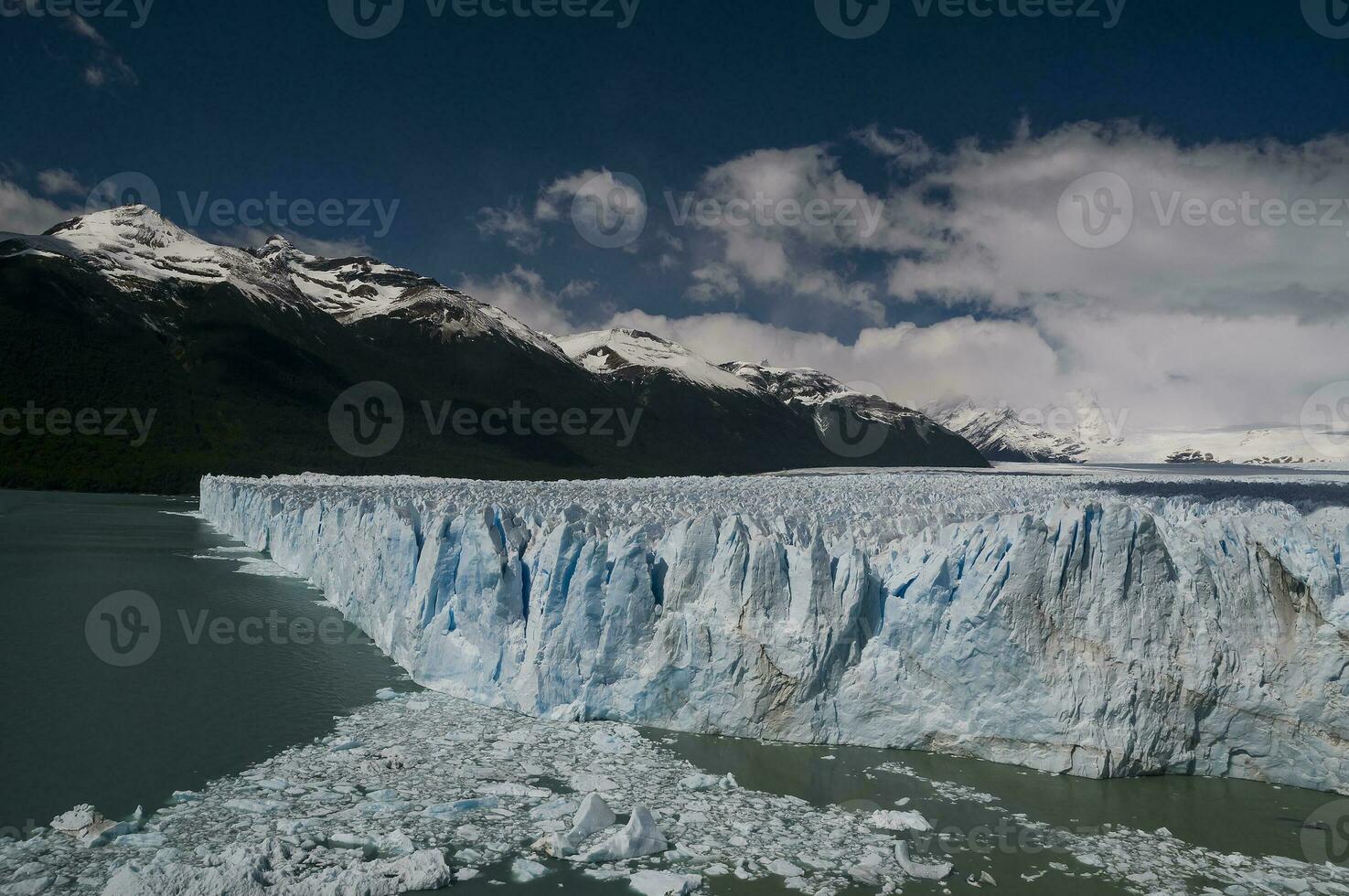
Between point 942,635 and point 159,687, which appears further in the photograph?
point 159,687

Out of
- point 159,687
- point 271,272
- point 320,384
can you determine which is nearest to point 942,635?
point 159,687

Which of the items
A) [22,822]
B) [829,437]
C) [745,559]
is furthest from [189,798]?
[829,437]

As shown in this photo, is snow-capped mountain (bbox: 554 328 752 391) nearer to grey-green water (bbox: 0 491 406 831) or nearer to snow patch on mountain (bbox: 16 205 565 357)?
snow patch on mountain (bbox: 16 205 565 357)

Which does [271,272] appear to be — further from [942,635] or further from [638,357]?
[942,635]

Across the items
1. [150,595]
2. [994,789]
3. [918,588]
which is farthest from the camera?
[150,595]

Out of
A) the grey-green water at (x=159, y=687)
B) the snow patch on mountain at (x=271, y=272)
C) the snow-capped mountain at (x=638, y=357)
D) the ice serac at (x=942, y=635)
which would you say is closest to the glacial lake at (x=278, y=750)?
the grey-green water at (x=159, y=687)

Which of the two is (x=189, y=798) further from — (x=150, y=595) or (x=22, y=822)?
(x=150, y=595)
